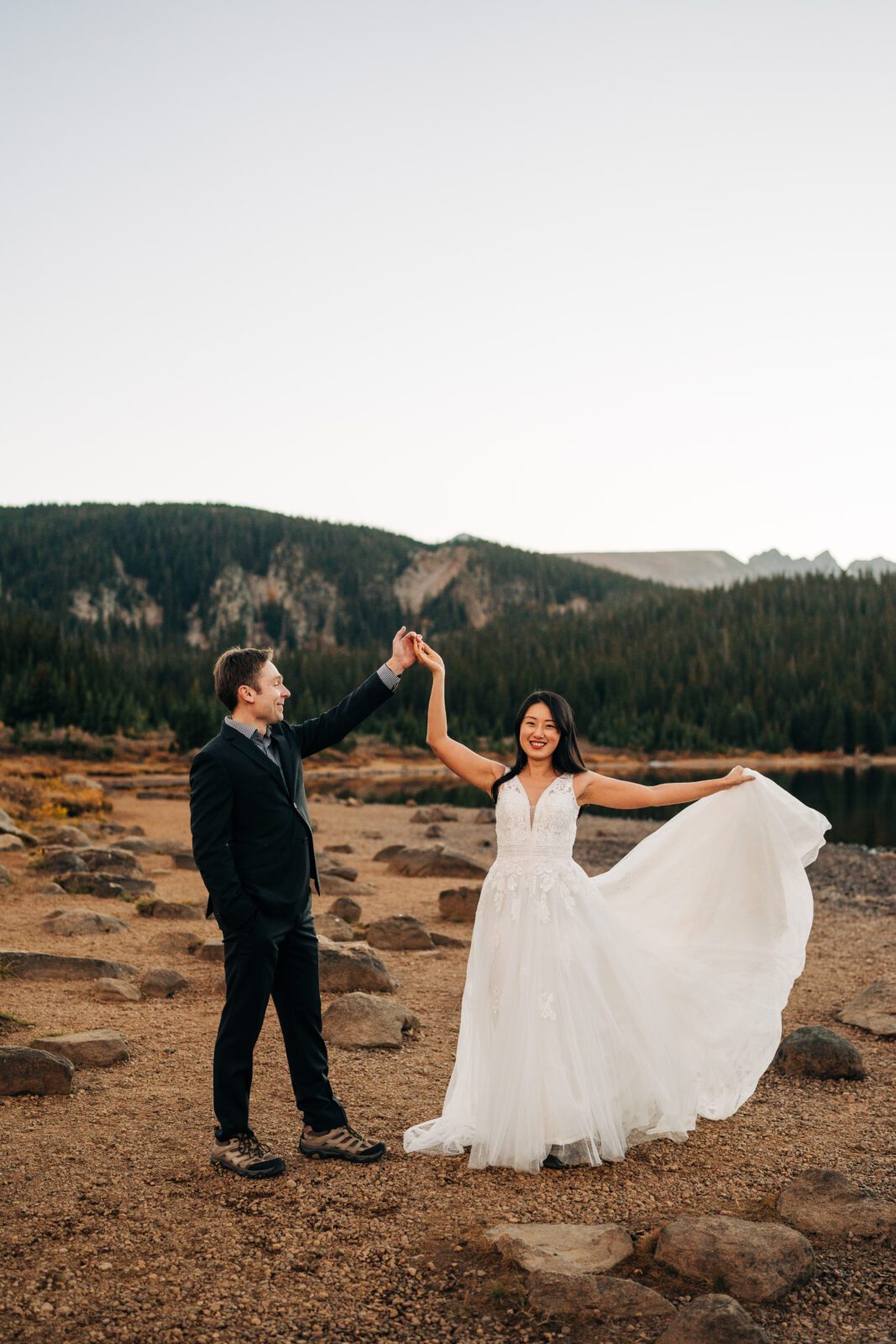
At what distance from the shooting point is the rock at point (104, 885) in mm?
14477

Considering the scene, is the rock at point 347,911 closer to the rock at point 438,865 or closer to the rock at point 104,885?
the rock at point 104,885

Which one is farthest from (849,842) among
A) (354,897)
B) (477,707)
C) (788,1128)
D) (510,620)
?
(510,620)

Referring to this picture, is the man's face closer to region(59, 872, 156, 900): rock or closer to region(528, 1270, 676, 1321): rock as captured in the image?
region(528, 1270, 676, 1321): rock

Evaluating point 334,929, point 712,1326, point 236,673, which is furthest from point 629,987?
point 334,929

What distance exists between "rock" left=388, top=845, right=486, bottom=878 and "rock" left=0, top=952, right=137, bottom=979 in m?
9.73

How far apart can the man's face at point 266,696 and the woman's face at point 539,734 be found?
1421mm

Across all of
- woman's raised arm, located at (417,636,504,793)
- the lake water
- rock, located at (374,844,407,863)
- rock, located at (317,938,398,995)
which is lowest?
the lake water

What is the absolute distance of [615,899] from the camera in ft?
22.9

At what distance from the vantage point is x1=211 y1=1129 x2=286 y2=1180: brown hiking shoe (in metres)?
5.40

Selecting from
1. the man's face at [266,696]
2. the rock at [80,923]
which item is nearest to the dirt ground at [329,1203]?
the man's face at [266,696]

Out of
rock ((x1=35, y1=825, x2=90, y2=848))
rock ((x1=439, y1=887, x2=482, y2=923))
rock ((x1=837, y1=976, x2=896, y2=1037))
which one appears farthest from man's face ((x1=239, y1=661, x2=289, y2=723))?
rock ((x1=35, y1=825, x2=90, y2=848))

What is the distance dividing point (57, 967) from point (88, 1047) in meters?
2.58

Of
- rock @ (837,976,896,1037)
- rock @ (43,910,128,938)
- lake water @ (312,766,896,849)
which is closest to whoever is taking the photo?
rock @ (837,976,896,1037)

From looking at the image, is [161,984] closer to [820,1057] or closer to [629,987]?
[629,987]
